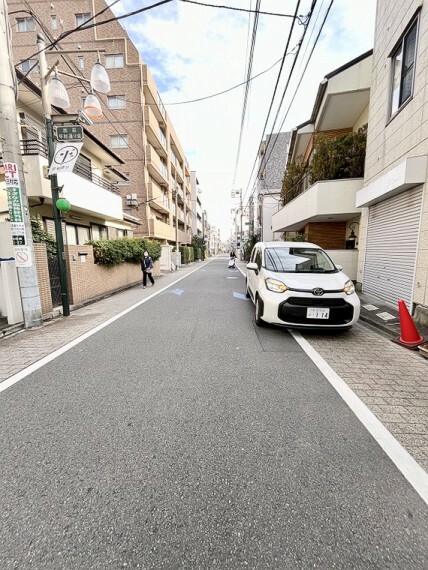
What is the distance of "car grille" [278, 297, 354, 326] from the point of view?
170 inches

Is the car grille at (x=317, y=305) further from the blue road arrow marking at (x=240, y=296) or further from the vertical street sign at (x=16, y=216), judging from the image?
the vertical street sign at (x=16, y=216)

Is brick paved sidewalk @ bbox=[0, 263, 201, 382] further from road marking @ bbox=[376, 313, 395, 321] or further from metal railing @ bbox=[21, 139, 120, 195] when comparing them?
road marking @ bbox=[376, 313, 395, 321]

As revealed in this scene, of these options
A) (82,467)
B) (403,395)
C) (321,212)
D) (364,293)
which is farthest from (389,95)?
(82,467)

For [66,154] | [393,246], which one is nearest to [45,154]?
[66,154]

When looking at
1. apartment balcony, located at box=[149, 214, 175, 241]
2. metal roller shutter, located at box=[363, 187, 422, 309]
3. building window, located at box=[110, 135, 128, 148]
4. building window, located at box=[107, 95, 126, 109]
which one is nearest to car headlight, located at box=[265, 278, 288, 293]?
metal roller shutter, located at box=[363, 187, 422, 309]

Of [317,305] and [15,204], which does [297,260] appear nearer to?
[317,305]

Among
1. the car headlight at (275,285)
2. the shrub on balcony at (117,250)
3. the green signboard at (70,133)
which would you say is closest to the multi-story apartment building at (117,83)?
the shrub on balcony at (117,250)

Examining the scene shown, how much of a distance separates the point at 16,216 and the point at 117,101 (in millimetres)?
21347

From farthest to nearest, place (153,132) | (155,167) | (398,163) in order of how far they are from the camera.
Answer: (155,167) < (153,132) < (398,163)

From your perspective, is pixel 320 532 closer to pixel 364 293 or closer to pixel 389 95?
pixel 364 293

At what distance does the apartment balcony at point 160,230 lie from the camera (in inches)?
884

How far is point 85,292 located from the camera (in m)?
8.41

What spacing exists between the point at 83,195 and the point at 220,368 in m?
→ 9.93

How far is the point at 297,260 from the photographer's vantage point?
17.9ft
